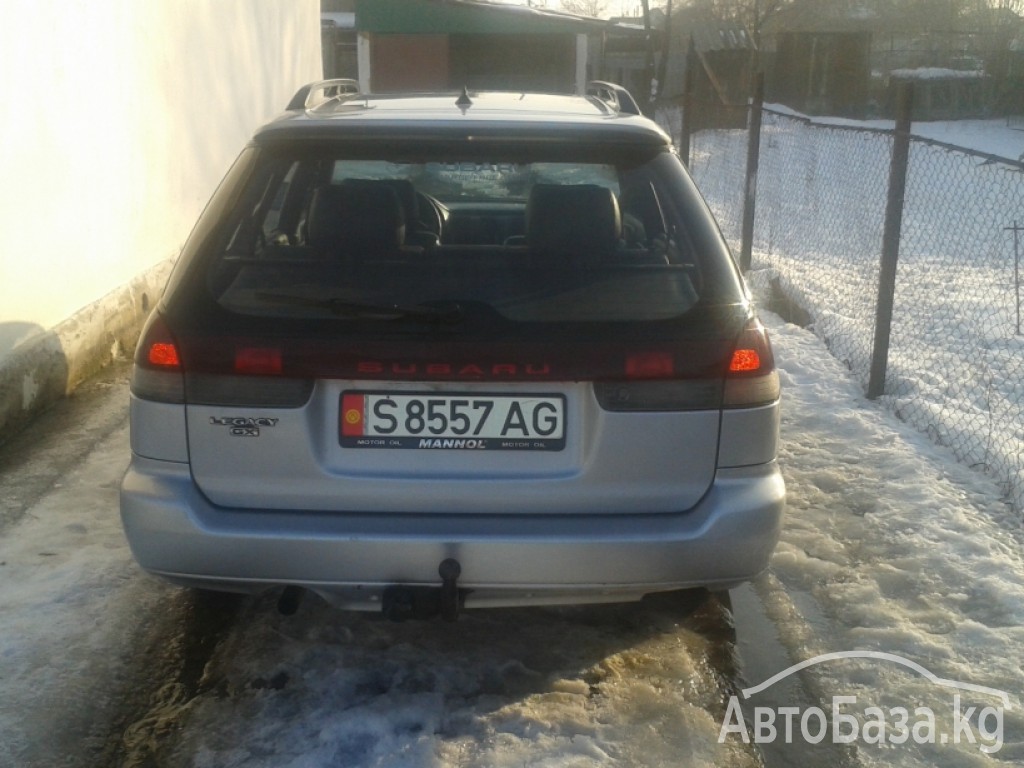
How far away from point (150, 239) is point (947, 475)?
5554 mm

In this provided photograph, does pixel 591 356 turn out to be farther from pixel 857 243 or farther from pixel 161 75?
pixel 857 243

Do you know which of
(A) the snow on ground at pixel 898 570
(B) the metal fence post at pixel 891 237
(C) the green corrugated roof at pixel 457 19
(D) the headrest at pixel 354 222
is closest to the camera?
(D) the headrest at pixel 354 222

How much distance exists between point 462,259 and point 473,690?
1228mm

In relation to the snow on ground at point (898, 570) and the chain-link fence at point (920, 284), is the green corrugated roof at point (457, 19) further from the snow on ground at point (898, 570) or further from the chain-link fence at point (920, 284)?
the snow on ground at point (898, 570)

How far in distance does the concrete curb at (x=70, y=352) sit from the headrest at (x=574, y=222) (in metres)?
3.26

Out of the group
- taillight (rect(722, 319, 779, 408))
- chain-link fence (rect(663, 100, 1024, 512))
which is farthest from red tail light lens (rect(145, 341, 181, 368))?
chain-link fence (rect(663, 100, 1024, 512))

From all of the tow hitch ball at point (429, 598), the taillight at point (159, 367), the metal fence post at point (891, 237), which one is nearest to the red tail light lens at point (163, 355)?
the taillight at point (159, 367)

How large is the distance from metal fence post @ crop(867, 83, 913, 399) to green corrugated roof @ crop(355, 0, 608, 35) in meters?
20.9

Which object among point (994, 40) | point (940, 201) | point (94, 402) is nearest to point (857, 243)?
point (940, 201)

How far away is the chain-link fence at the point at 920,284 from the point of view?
5.59 m

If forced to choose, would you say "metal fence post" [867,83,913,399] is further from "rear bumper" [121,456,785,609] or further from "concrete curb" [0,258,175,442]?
"concrete curb" [0,258,175,442]

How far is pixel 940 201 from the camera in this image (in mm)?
14047

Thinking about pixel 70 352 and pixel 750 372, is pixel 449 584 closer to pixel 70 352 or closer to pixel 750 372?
pixel 750 372

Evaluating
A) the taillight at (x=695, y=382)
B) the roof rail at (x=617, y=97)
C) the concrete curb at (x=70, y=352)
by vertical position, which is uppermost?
the roof rail at (x=617, y=97)
